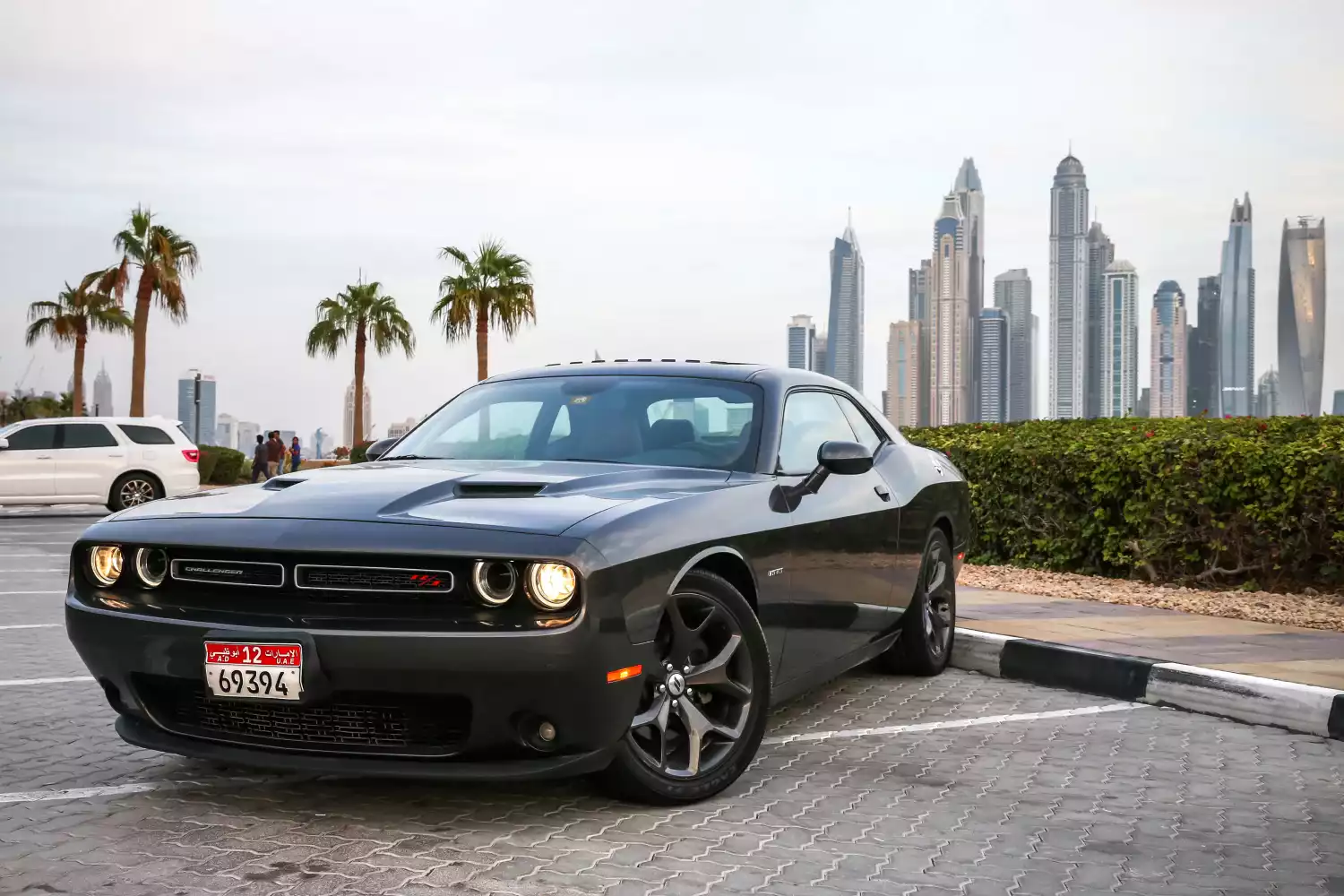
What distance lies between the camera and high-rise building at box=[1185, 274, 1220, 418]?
6245 inches

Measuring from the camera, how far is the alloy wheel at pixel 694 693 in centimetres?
417

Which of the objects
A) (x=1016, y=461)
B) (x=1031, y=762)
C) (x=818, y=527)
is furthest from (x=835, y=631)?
(x=1016, y=461)

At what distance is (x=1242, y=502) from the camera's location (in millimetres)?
9523

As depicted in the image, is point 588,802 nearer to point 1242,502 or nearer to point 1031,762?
point 1031,762

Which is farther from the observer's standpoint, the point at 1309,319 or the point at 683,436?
the point at 1309,319

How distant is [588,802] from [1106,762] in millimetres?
2127

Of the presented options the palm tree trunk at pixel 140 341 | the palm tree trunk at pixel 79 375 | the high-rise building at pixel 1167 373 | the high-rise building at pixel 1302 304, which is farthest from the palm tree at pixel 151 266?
the high-rise building at pixel 1302 304

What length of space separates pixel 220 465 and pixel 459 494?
37.3 meters

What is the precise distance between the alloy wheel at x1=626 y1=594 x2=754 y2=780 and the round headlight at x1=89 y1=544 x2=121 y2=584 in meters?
1.66

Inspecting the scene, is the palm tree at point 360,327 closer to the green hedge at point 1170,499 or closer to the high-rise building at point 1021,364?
the green hedge at point 1170,499

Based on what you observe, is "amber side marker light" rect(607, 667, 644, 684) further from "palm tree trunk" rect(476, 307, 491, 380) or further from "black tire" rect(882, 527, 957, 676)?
"palm tree trunk" rect(476, 307, 491, 380)

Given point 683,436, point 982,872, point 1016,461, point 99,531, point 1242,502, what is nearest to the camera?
point 982,872

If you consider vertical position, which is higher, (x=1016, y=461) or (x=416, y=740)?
(x=1016, y=461)

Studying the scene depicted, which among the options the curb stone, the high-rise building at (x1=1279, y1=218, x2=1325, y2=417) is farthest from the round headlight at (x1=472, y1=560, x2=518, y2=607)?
the high-rise building at (x1=1279, y1=218, x2=1325, y2=417)
